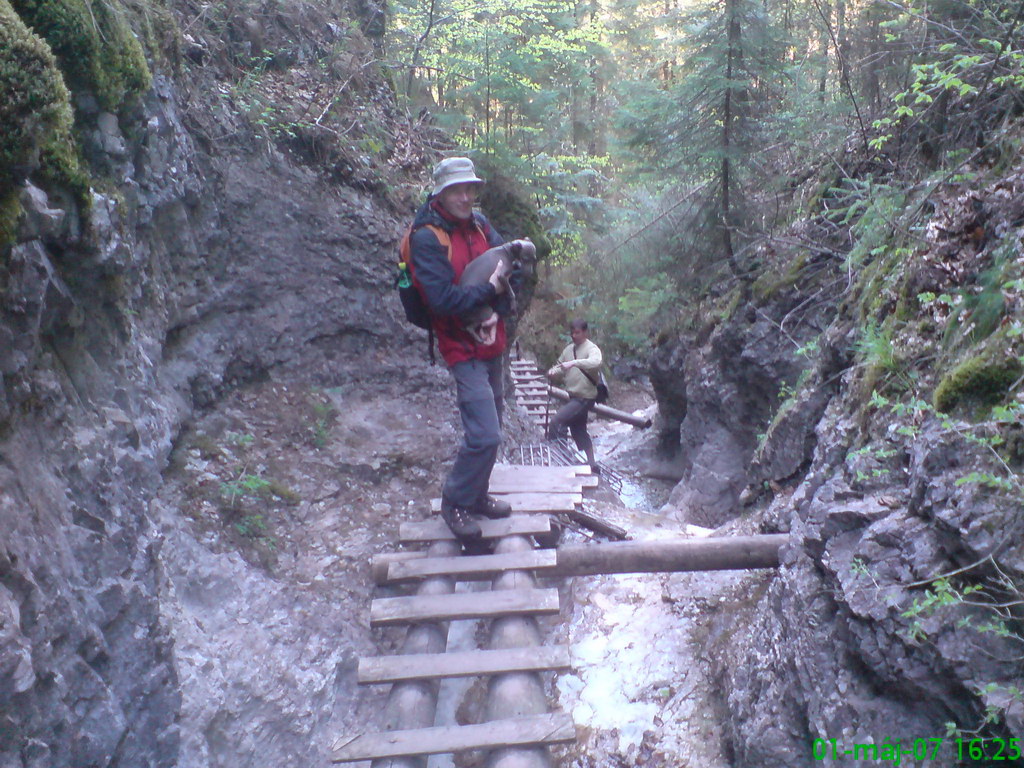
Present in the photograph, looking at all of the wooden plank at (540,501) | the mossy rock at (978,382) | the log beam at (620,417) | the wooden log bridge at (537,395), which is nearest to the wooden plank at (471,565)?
the wooden plank at (540,501)

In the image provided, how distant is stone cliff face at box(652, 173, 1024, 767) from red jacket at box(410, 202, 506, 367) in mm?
2135

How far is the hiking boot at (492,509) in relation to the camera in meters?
4.81

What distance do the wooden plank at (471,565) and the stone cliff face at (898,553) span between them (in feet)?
4.36

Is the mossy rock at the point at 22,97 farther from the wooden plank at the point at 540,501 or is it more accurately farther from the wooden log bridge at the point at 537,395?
the wooden log bridge at the point at 537,395

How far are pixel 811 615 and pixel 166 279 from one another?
445 centimetres

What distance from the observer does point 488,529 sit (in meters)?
4.72

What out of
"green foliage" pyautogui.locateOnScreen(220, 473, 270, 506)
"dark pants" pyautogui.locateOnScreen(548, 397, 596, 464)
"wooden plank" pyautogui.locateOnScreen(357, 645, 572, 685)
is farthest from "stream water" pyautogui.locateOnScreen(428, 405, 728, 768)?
"dark pants" pyautogui.locateOnScreen(548, 397, 596, 464)

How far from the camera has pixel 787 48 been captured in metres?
10.1

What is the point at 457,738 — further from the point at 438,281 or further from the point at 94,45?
the point at 94,45

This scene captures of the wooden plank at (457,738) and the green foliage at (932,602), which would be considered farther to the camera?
the wooden plank at (457,738)

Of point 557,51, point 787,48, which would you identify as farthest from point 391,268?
point 557,51

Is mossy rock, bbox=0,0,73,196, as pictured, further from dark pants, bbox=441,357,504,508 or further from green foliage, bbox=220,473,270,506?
dark pants, bbox=441,357,504,508

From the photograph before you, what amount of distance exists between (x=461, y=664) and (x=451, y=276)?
6.99 feet

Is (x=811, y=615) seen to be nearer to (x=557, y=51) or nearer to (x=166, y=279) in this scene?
(x=166, y=279)
